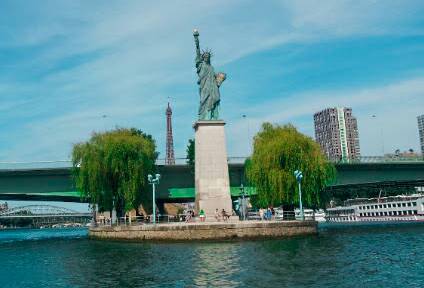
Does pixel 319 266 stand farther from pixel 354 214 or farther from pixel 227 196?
pixel 354 214

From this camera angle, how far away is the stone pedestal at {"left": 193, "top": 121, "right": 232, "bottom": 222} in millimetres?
54812

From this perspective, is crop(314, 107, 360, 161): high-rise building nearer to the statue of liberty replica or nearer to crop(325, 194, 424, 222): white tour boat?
crop(325, 194, 424, 222): white tour boat

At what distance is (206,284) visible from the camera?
2233 centimetres

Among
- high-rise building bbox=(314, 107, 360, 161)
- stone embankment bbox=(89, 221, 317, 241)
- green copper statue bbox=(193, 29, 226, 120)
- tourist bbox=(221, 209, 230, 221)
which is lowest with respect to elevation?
stone embankment bbox=(89, 221, 317, 241)

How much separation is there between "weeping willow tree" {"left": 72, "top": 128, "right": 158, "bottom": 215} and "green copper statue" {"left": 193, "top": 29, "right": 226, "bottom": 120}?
8.55m

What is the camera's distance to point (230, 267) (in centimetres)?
2716

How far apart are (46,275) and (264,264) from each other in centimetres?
1187

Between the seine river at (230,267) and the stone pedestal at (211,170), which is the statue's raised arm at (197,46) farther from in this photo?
the seine river at (230,267)

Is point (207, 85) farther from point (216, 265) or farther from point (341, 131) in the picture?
point (341, 131)

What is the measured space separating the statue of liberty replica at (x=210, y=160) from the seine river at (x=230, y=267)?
47.1ft

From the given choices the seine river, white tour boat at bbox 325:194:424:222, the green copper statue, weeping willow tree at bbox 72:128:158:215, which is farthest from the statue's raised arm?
white tour boat at bbox 325:194:424:222

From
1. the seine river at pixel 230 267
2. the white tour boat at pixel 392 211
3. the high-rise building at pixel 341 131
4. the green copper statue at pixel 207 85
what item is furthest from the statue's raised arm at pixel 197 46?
the high-rise building at pixel 341 131

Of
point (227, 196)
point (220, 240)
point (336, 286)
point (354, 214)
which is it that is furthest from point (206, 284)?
point (354, 214)

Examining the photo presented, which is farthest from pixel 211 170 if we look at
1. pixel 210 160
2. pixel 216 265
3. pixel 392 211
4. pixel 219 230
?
pixel 392 211
